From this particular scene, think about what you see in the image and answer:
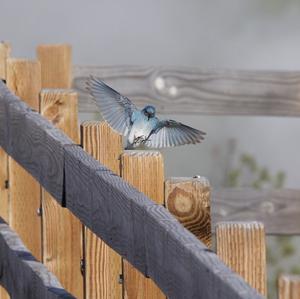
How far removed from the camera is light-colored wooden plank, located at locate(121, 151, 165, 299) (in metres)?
3.01

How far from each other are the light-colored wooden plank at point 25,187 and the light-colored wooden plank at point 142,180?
81 centimetres

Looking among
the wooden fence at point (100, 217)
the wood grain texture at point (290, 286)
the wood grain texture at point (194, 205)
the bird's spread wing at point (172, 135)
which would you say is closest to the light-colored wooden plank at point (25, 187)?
the wooden fence at point (100, 217)

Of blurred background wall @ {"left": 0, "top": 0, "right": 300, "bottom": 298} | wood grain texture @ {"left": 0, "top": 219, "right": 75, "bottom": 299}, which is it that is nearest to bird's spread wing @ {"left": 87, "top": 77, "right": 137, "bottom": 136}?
wood grain texture @ {"left": 0, "top": 219, "right": 75, "bottom": 299}

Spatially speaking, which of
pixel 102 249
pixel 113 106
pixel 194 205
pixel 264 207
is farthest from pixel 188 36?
pixel 194 205

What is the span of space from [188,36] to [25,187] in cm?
516

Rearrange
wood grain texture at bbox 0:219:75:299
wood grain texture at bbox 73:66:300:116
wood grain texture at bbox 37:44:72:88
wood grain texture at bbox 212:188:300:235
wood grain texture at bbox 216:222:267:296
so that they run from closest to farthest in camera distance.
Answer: wood grain texture at bbox 216:222:267:296
wood grain texture at bbox 0:219:75:299
wood grain texture at bbox 37:44:72:88
wood grain texture at bbox 212:188:300:235
wood grain texture at bbox 73:66:300:116

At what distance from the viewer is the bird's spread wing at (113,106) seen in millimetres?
3686

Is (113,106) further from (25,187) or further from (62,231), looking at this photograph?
(25,187)

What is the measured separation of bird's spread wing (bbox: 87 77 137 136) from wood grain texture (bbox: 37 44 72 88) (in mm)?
1106

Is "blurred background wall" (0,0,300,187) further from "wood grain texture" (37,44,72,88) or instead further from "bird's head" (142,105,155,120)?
"bird's head" (142,105,155,120)

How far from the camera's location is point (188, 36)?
9148 mm

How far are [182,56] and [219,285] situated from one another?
23.4 ft

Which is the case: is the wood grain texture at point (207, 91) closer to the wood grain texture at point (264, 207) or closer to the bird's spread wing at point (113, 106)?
the wood grain texture at point (264, 207)

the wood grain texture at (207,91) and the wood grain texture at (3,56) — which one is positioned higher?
the wood grain texture at (3,56)
